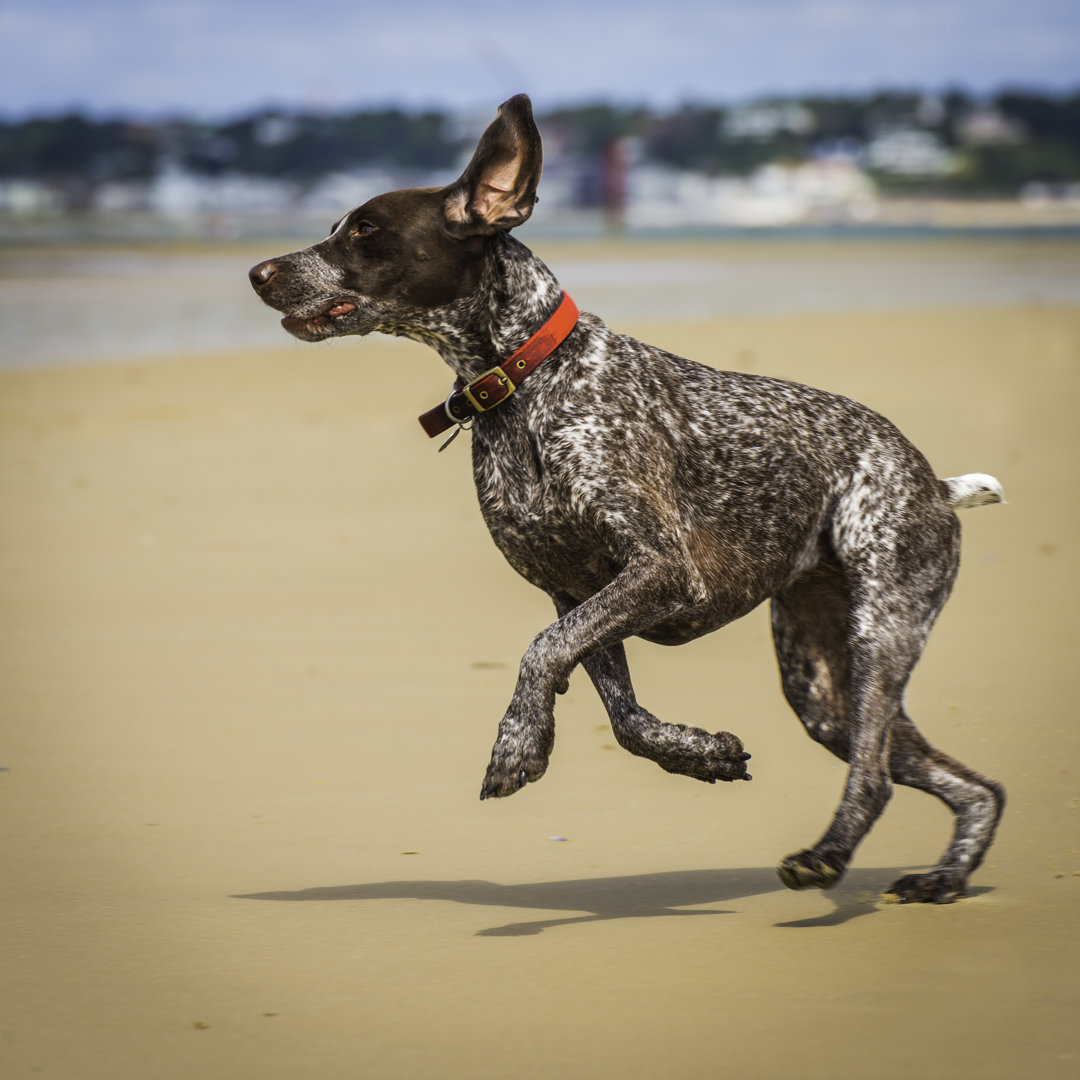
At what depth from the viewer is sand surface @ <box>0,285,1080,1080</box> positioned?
4.21 m

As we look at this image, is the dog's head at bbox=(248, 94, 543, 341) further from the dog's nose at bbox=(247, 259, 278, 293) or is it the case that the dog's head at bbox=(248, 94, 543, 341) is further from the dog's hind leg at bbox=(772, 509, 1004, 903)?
the dog's hind leg at bbox=(772, 509, 1004, 903)

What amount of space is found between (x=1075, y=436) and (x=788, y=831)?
10197 mm

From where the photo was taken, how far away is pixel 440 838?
5.93 metres

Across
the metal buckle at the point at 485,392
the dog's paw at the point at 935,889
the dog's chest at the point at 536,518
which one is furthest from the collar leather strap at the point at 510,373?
the dog's paw at the point at 935,889

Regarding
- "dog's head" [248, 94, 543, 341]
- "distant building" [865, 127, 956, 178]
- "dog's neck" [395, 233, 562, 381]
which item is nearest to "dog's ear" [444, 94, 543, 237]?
"dog's head" [248, 94, 543, 341]

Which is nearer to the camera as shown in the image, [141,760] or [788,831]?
[788,831]

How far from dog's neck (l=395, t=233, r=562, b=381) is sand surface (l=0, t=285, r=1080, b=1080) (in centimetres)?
165

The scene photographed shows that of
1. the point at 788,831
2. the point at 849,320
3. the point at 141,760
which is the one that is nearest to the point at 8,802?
the point at 141,760

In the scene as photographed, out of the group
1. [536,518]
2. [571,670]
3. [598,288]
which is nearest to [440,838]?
[571,670]

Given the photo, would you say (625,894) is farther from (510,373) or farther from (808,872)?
(510,373)

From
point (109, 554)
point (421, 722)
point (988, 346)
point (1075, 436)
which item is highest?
point (988, 346)

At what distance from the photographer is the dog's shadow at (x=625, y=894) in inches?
202

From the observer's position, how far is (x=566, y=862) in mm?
5691

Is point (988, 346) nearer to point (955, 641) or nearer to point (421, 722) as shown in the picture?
point (955, 641)
